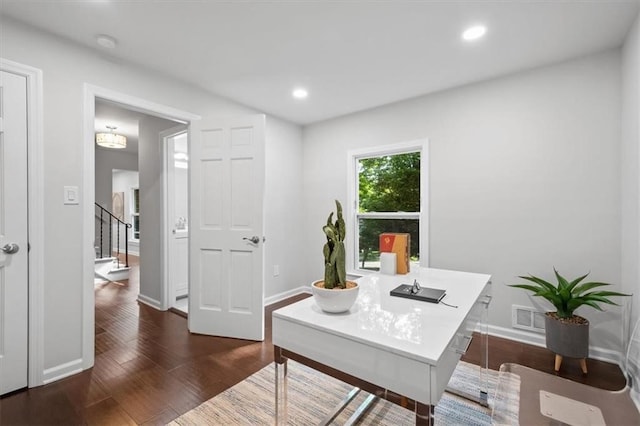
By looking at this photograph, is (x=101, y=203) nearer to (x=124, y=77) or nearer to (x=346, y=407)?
(x=124, y=77)

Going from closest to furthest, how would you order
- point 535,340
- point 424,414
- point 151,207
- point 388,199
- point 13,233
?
1. point 424,414
2. point 13,233
3. point 535,340
4. point 388,199
5. point 151,207

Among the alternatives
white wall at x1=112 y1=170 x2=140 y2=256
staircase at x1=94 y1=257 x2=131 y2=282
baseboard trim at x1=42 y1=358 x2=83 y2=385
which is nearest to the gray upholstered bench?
baseboard trim at x1=42 y1=358 x2=83 y2=385

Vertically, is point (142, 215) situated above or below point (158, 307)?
above

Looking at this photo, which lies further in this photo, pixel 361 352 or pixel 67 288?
pixel 67 288

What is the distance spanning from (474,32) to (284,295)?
338cm

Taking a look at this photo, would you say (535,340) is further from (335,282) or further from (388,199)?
(335,282)

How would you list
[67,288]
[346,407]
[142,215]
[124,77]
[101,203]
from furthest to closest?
[101,203] < [142,215] < [124,77] < [67,288] < [346,407]

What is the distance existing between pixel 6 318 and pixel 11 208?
0.70 meters

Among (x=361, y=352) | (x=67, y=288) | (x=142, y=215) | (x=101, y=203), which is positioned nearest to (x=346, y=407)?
(x=361, y=352)

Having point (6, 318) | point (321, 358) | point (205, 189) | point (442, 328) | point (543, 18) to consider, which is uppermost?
point (543, 18)

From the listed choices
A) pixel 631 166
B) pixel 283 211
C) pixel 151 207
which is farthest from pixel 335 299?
pixel 151 207

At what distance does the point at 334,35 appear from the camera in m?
2.11

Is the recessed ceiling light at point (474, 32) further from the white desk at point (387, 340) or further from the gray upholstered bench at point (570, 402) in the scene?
the gray upholstered bench at point (570, 402)

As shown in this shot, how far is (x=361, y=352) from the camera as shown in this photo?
3.18ft
